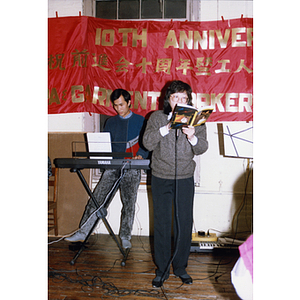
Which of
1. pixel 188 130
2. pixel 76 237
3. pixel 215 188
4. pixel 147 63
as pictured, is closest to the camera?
pixel 188 130

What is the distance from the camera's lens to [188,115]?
1771 millimetres

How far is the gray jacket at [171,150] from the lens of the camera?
1.98 meters

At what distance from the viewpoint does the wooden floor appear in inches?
76.1

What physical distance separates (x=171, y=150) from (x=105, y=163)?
65cm

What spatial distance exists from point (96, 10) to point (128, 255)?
3.06 m

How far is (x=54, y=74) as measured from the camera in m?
3.23

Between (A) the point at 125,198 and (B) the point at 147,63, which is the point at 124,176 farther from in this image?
(B) the point at 147,63

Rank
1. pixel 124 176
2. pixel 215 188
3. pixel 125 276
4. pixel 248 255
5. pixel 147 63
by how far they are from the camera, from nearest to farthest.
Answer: pixel 248 255
pixel 125 276
pixel 124 176
pixel 147 63
pixel 215 188

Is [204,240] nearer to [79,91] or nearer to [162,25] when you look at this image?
[79,91]

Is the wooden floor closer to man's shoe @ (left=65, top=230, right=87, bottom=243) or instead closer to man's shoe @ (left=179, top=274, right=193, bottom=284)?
man's shoe @ (left=179, top=274, right=193, bottom=284)

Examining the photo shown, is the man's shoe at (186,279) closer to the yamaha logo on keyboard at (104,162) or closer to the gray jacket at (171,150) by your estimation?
the gray jacket at (171,150)

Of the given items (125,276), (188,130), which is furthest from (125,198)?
(188,130)
